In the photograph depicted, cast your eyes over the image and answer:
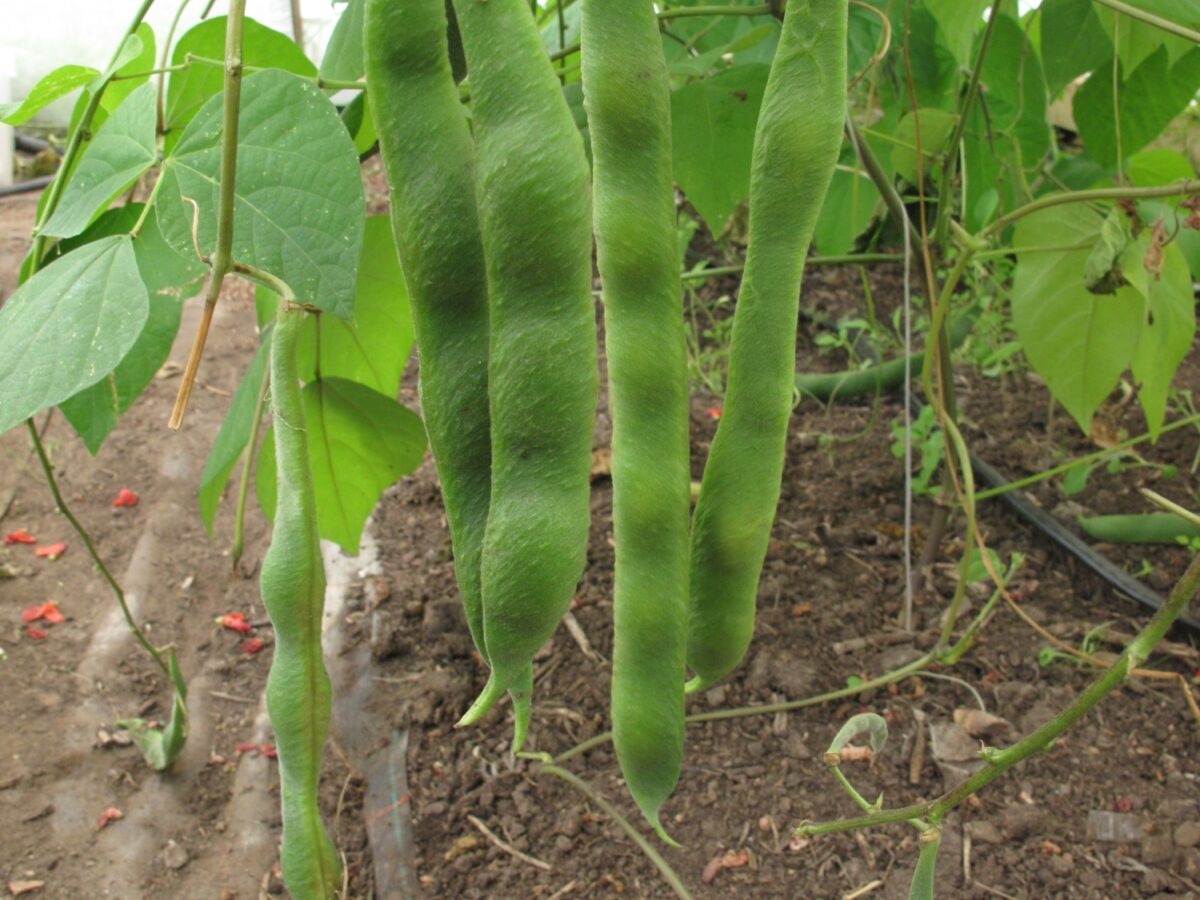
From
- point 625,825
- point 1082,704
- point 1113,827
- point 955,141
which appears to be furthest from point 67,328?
point 1113,827

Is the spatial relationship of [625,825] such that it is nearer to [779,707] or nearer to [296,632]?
[779,707]

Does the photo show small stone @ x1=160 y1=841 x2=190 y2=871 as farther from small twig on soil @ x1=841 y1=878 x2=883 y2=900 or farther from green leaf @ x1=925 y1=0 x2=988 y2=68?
green leaf @ x1=925 y1=0 x2=988 y2=68

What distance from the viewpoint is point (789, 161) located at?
743mm

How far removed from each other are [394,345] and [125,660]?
0.84 m

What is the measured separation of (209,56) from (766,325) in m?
0.74

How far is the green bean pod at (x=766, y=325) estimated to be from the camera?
28.8 inches

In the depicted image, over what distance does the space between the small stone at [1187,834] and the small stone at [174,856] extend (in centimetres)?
126

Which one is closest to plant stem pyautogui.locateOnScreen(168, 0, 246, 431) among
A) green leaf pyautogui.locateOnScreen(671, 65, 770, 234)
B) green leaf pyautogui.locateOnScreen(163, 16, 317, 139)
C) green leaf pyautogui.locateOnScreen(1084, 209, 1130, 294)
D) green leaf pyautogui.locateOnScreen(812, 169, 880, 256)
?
green leaf pyautogui.locateOnScreen(163, 16, 317, 139)

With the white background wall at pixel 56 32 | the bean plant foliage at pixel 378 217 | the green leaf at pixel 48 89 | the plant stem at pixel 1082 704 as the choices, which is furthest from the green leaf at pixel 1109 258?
the white background wall at pixel 56 32

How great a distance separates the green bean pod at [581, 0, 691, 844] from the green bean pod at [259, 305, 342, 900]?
23 centimetres

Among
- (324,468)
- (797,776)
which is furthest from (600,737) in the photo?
(324,468)

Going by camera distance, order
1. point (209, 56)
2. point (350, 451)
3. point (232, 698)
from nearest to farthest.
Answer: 1. point (209, 56)
2. point (350, 451)
3. point (232, 698)

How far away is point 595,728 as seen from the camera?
158cm

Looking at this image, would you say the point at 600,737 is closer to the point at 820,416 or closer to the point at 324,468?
the point at 324,468
